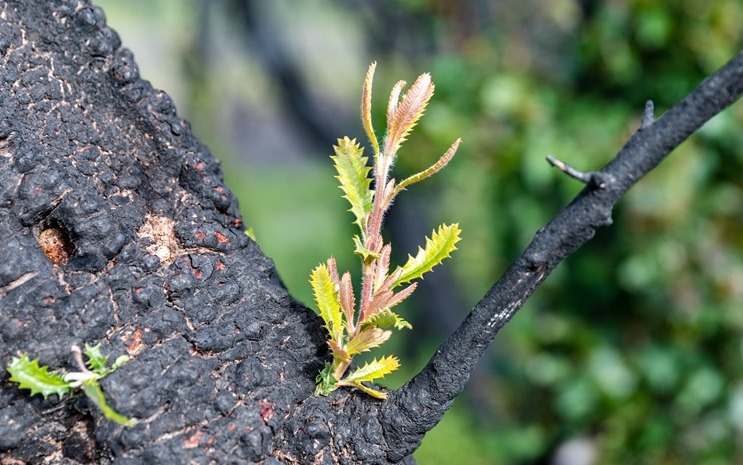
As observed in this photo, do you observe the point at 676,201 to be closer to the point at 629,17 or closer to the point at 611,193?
the point at 629,17

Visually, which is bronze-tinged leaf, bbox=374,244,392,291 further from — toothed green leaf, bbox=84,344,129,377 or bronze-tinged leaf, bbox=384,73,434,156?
toothed green leaf, bbox=84,344,129,377

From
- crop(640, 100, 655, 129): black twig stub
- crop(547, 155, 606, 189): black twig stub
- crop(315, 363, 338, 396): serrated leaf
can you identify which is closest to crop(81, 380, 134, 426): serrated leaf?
crop(315, 363, 338, 396): serrated leaf

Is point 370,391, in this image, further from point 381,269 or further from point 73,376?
point 73,376

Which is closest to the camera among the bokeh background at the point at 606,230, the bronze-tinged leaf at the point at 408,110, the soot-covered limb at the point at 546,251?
the soot-covered limb at the point at 546,251

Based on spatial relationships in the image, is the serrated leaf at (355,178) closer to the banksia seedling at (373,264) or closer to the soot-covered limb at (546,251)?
the banksia seedling at (373,264)

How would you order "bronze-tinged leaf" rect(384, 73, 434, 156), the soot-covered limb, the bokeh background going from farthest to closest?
1. the bokeh background
2. "bronze-tinged leaf" rect(384, 73, 434, 156)
3. the soot-covered limb

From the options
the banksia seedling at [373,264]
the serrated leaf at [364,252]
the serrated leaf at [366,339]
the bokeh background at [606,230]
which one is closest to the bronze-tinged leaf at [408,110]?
the banksia seedling at [373,264]
